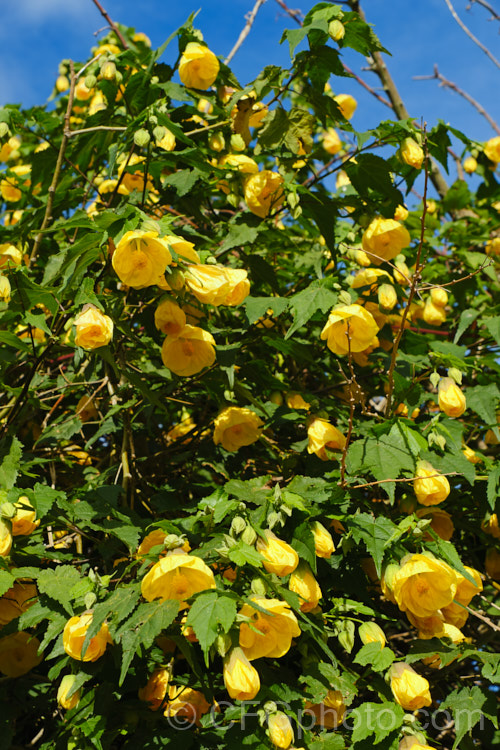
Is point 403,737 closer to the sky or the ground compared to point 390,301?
closer to the ground

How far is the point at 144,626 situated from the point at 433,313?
1.65 meters

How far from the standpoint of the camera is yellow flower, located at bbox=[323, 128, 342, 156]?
3.37 metres

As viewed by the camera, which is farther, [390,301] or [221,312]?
[221,312]

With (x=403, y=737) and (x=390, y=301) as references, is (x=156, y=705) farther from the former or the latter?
(x=390, y=301)

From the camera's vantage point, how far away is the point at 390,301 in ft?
6.07

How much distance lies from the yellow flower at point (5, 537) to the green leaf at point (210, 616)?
50 cm

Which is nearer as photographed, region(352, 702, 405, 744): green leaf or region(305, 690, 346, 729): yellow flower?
region(352, 702, 405, 744): green leaf

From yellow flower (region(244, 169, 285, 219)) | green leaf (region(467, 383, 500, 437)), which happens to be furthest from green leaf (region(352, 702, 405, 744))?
yellow flower (region(244, 169, 285, 219))

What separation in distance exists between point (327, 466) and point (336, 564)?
0.26 m

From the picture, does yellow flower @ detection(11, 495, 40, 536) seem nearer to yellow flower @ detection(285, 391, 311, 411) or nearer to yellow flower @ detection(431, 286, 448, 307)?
yellow flower @ detection(285, 391, 311, 411)

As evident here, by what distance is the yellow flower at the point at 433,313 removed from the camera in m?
2.39

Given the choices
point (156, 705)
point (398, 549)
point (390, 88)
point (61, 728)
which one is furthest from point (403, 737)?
point (390, 88)

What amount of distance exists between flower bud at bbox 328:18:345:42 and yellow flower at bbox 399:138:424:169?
0.34 m

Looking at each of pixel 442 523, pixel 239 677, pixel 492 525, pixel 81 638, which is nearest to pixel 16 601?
pixel 81 638
